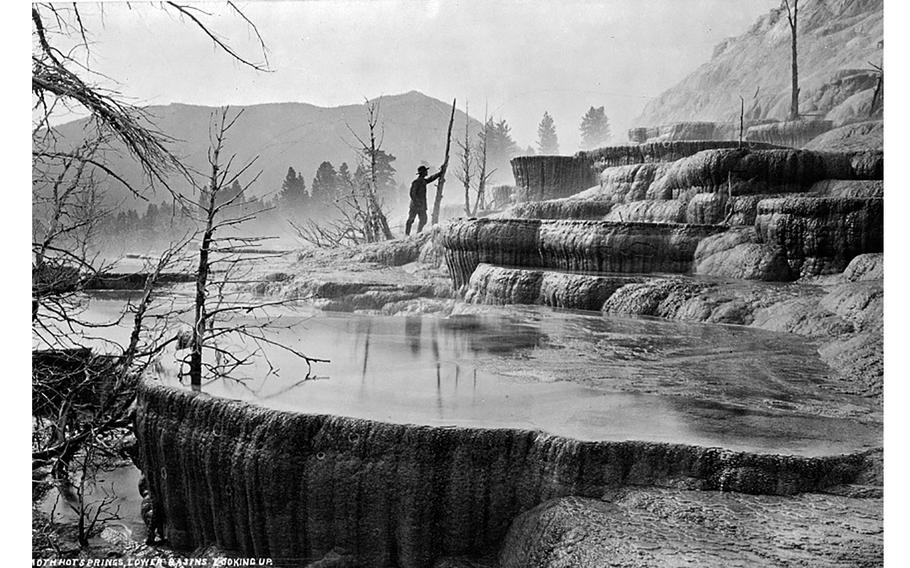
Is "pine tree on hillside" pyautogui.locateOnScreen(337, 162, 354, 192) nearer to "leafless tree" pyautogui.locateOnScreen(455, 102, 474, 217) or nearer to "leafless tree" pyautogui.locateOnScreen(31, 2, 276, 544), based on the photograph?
"leafless tree" pyautogui.locateOnScreen(455, 102, 474, 217)

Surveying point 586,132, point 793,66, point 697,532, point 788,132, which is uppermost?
point 793,66

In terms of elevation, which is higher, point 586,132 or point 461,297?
point 586,132

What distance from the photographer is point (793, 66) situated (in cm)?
821

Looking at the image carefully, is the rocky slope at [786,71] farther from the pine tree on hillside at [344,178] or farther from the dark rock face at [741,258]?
the pine tree on hillside at [344,178]

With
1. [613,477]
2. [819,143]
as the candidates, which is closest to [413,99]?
[613,477]

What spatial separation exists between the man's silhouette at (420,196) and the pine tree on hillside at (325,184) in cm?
92

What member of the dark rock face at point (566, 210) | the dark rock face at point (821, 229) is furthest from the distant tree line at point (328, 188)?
the dark rock face at point (821, 229)

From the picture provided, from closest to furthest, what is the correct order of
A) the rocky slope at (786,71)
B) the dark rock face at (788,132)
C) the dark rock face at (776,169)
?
the rocky slope at (786,71) → the dark rock face at (776,169) → the dark rock face at (788,132)

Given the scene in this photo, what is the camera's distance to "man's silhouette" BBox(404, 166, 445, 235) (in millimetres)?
8523

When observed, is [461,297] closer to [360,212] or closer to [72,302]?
[360,212]

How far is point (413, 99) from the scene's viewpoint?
5.74 metres

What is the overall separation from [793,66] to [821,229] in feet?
10.9

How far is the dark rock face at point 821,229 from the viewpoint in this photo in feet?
17.2

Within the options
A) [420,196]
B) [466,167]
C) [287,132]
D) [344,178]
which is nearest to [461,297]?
[344,178]
